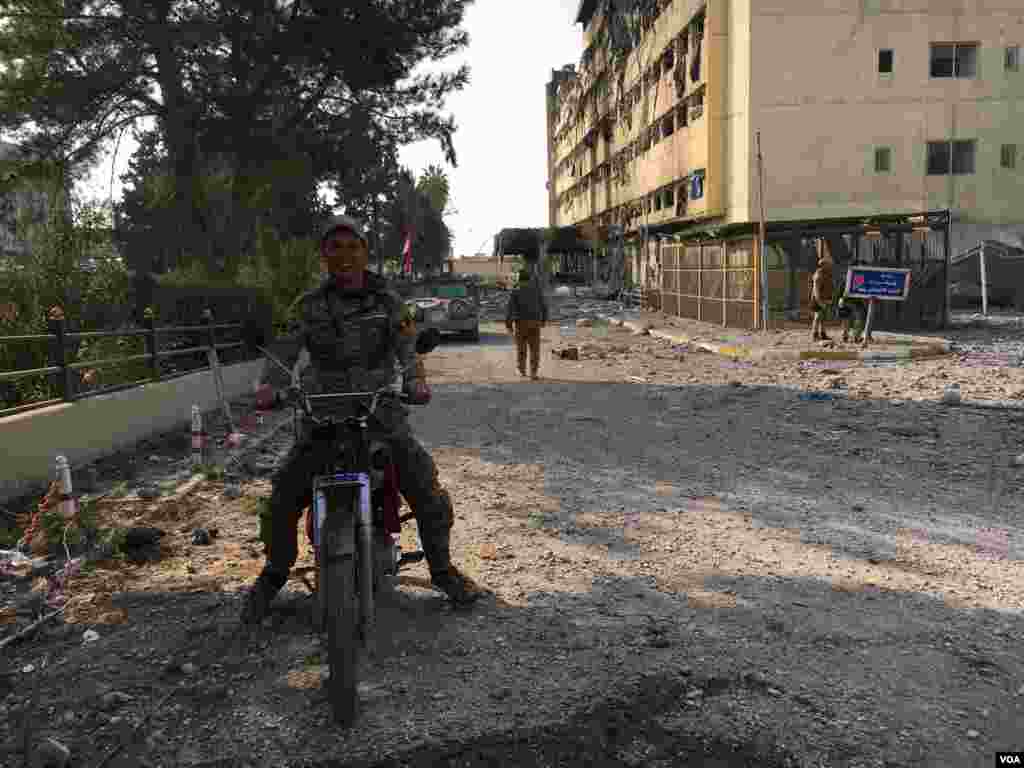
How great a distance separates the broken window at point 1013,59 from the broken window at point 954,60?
1.17 meters

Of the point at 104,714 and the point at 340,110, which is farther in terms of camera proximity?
the point at 340,110

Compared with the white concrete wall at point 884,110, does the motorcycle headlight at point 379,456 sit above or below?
below

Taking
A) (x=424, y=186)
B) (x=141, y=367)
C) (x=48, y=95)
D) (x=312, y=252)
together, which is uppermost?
(x=424, y=186)

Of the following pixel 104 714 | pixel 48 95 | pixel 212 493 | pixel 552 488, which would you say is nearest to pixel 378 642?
pixel 104 714

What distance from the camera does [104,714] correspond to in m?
3.22

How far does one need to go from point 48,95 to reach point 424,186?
81388mm

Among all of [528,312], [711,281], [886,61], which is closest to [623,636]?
[528,312]

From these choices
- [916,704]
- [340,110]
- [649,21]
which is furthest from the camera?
[649,21]

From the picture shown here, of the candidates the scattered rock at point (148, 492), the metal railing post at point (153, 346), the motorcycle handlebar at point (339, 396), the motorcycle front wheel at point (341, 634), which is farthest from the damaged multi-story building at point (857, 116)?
the motorcycle front wheel at point (341, 634)

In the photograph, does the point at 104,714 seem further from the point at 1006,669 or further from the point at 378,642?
the point at 1006,669

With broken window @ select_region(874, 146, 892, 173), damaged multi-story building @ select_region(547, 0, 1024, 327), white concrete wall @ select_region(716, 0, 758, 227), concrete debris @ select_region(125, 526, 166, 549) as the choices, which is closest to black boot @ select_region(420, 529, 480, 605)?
concrete debris @ select_region(125, 526, 166, 549)

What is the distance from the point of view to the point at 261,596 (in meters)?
3.98

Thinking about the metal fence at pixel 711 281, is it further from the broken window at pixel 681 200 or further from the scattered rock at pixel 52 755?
the scattered rock at pixel 52 755

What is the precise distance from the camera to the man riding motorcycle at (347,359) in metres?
3.72
